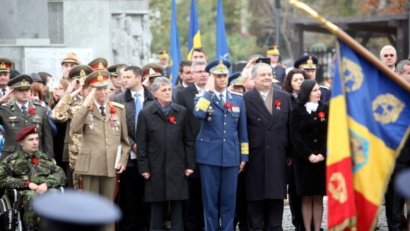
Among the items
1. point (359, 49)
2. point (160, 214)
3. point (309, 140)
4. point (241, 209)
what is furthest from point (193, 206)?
point (359, 49)

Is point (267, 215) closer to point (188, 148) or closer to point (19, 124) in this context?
point (188, 148)

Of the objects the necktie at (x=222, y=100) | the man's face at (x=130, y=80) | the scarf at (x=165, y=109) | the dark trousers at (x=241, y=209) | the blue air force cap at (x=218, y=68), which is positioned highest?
the blue air force cap at (x=218, y=68)

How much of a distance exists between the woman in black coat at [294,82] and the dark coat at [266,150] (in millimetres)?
786

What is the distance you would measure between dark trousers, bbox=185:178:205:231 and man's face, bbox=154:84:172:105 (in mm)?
1299

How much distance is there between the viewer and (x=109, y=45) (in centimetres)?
1298

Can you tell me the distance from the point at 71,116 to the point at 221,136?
195cm

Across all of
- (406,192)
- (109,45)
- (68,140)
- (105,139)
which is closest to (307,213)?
(105,139)

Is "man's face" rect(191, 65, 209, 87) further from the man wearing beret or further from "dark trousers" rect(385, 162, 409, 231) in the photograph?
"dark trousers" rect(385, 162, 409, 231)

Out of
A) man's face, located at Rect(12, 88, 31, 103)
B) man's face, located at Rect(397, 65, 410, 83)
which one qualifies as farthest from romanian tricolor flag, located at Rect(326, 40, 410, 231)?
man's face, located at Rect(12, 88, 31, 103)

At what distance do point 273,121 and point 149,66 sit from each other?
269 centimetres

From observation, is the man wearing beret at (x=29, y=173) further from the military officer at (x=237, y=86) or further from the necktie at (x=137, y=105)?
the military officer at (x=237, y=86)

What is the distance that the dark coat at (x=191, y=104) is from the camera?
8.38 metres

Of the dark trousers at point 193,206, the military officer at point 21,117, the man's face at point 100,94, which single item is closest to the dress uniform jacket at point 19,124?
the military officer at point 21,117

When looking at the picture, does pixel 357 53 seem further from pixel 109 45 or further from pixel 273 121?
pixel 109 45
